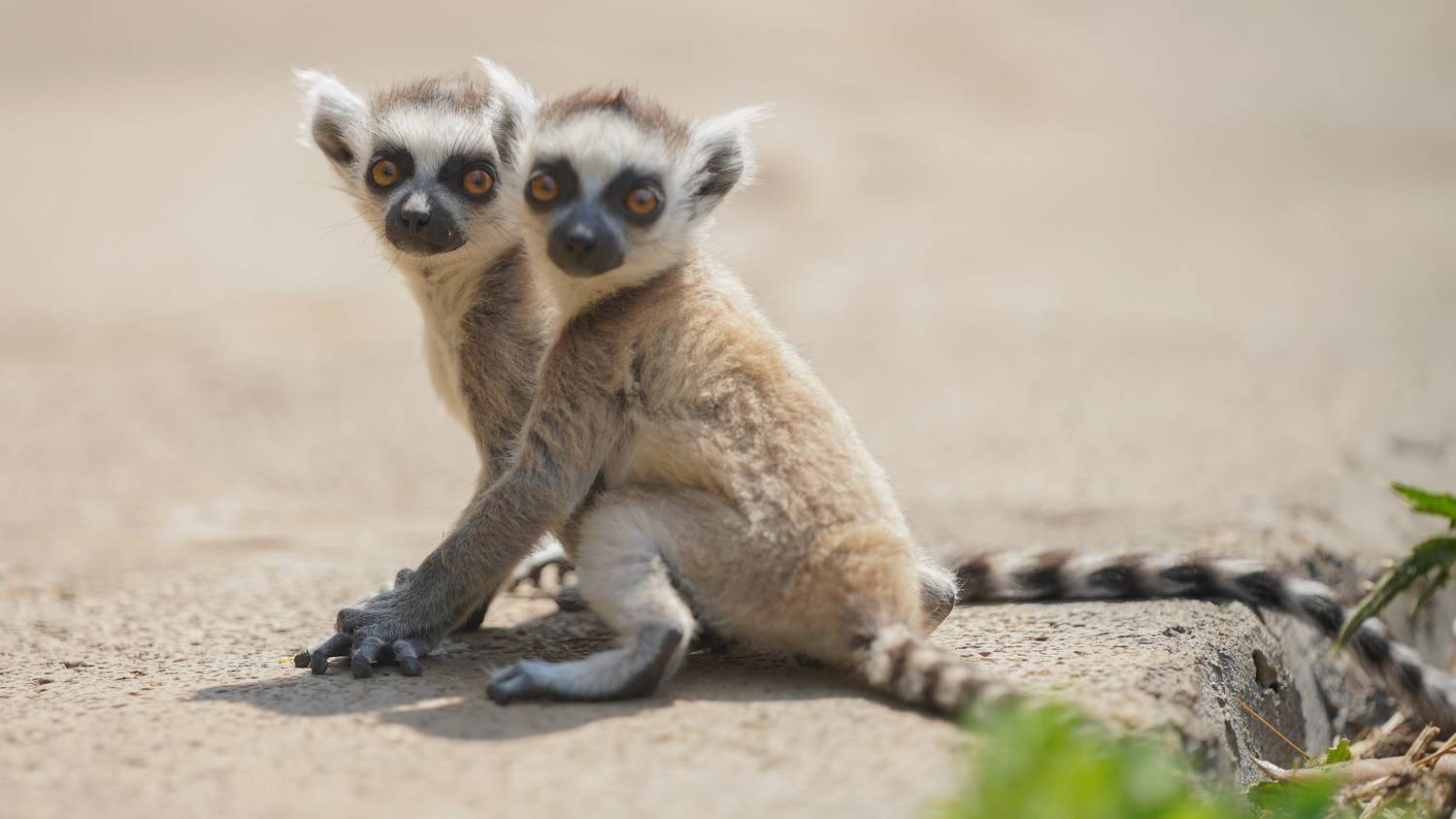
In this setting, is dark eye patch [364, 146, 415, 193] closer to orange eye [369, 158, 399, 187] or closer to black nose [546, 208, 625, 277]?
orange eye [369, 158, 399, 187]

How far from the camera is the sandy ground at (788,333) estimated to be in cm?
367

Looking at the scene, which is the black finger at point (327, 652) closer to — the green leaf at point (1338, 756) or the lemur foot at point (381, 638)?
the lemur foot at point (381, 638)

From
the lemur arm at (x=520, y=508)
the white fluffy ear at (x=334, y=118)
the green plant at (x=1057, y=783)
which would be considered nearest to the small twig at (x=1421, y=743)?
the green plant at (x=1057, y=783)

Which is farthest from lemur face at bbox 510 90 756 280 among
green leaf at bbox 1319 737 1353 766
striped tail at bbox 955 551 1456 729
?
green leaf at bbox 1319 737 1353 766

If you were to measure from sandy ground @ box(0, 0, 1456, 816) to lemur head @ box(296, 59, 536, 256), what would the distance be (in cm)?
141

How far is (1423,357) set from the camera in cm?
962

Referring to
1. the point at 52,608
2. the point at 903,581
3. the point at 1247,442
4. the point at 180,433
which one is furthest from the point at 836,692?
the point at 180,433

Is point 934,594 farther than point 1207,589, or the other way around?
point 1207,589

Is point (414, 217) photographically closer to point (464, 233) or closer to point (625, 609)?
point (464, 233)

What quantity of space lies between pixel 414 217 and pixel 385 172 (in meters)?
0.47

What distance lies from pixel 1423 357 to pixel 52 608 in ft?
28.1

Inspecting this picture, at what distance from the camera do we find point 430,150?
224 inches

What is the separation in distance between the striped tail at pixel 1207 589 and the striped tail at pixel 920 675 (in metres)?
1.72

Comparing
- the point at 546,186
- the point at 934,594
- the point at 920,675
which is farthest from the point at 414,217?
the point at 920,675
